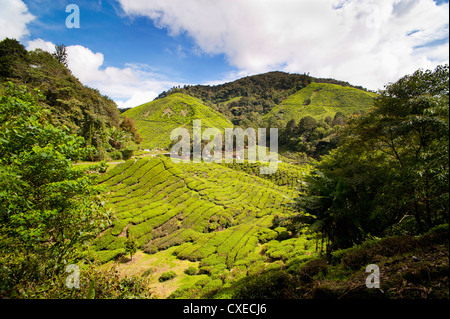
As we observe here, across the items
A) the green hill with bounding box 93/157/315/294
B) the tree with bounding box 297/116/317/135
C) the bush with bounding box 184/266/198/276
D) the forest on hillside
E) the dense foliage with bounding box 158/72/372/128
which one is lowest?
the bush with bounding box 184/266/198/276

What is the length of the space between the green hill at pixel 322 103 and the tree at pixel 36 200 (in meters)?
91.8

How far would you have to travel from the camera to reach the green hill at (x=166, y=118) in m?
72.3

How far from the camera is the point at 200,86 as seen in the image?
7023 inches

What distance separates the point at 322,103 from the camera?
103 meters

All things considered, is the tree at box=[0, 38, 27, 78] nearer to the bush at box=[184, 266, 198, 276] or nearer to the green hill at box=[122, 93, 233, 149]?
the bush at box=[184, 266, 198, 276]

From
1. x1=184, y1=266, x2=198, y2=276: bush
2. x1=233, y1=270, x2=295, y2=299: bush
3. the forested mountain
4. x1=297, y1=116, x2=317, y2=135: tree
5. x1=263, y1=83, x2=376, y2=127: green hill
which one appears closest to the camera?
x1=233, y1=270, x2=295, y2=299: bush

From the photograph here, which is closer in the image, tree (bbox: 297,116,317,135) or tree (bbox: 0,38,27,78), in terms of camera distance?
tree (bbox: 0,38,27,78)

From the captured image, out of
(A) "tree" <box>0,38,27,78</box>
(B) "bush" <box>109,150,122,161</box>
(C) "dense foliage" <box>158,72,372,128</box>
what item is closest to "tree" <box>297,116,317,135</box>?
(C) "dense foliage" <box>158,72,372,128</box>

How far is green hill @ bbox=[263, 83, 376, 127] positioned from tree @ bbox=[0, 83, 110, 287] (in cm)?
9179

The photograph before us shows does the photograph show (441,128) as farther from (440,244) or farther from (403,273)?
(403,273)

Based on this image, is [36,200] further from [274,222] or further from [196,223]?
[196,223]

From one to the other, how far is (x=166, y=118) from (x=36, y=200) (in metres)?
85.1

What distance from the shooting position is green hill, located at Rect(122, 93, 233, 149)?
72.3 meters
